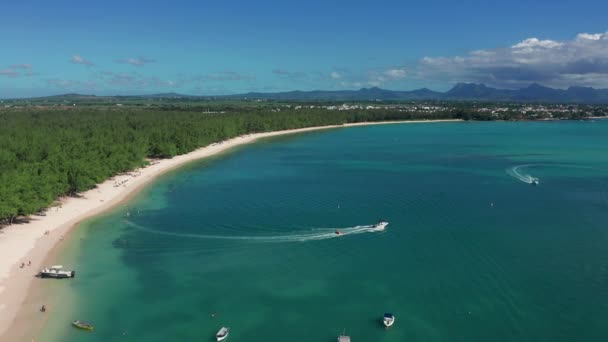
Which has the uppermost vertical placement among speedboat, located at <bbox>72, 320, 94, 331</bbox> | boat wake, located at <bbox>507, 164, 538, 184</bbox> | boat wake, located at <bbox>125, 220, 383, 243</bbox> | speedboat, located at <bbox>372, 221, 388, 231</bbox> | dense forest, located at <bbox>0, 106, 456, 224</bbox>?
dense forest, located at <bbox>0, 106, 456, 224</bbox>

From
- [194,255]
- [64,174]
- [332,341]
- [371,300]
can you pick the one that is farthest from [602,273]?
[64,174]

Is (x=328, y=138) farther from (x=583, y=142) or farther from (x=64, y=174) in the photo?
(x=64, y=174)

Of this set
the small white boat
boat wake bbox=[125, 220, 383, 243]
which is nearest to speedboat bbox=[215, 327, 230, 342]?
the small white boat

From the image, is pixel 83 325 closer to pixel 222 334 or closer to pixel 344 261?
pixel 222 334

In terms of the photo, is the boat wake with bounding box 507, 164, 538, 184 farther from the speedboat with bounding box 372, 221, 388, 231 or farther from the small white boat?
the small white boat

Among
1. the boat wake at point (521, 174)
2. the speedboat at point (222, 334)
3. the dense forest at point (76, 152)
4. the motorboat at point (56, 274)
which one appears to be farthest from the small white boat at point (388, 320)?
the boat wake at point (521, 174)

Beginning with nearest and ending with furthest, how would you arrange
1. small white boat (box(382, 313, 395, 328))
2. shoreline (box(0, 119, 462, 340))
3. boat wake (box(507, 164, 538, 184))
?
1. small white boat (box(382, 313, 395, 328))
2. shoreline (box(0, 119, 462, 340))
3. boat wake (box(507, 164, 538, 184))

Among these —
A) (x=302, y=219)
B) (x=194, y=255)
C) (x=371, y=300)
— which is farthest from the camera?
(x=302, y=219)
